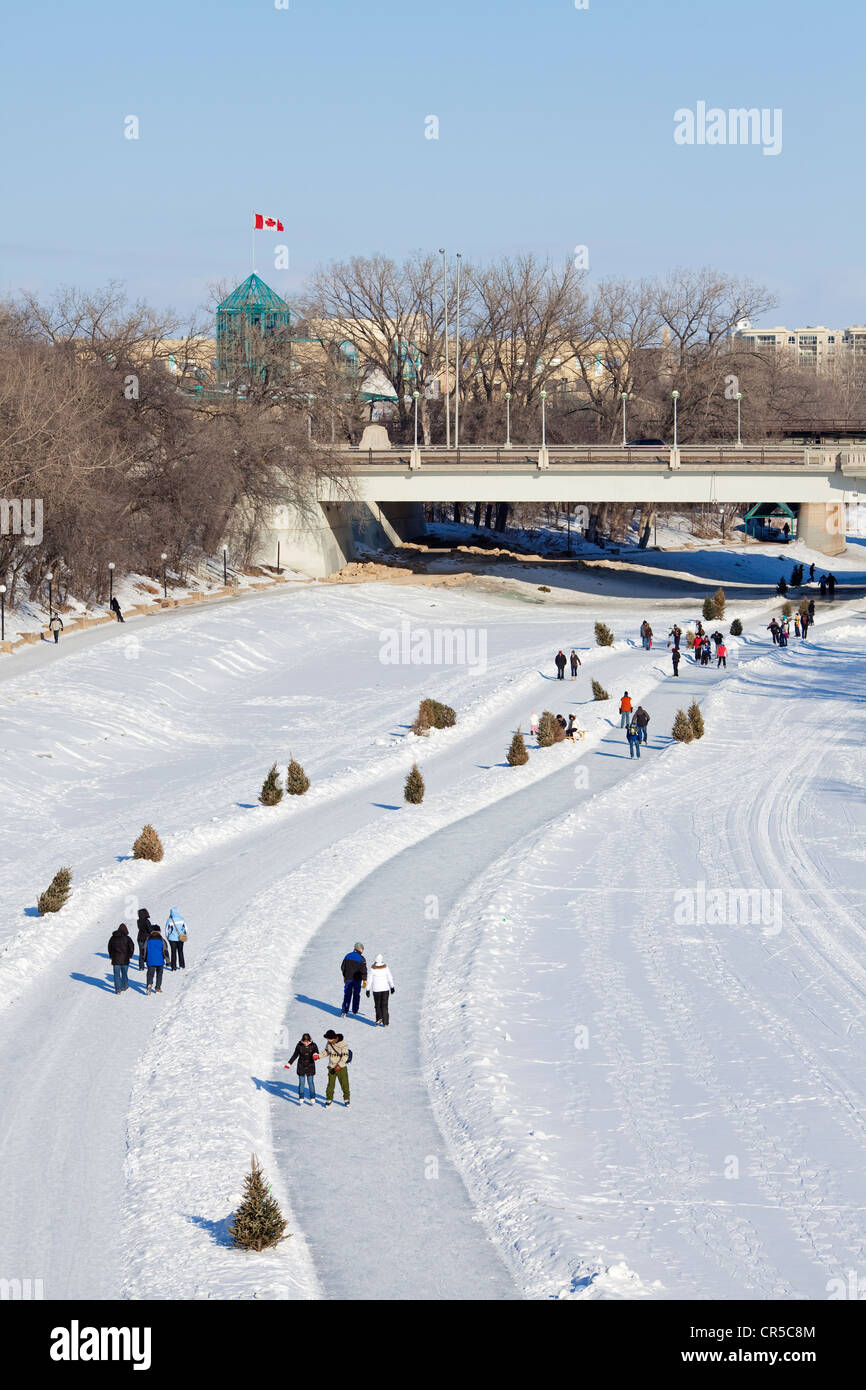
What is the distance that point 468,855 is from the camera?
27.5 metres

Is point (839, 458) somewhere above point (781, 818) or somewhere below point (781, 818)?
above

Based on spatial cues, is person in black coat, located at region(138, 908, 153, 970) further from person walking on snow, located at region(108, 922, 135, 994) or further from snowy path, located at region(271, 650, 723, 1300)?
snowy path, located at region(271, 650, 723, 1300)

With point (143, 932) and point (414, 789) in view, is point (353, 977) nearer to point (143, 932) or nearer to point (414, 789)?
point (143, 932)

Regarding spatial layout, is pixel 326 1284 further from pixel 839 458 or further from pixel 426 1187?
pixel 839 458

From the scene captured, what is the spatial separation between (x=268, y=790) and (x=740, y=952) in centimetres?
1229

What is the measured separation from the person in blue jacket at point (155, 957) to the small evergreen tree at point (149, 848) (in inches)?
258

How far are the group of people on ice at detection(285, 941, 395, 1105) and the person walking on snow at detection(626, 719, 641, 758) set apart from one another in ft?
57.4

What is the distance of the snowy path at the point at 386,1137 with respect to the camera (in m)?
12.9

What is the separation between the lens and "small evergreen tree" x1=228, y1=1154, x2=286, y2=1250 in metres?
13.0

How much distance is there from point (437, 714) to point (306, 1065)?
24.2m

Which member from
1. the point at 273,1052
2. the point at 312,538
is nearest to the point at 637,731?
the point at 273,1052

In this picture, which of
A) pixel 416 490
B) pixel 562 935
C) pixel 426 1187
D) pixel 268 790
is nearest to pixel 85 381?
pixel 416 490

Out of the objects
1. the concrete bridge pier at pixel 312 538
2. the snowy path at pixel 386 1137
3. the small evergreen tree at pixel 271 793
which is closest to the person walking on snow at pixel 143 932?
the snowy path at pixel 386 1137

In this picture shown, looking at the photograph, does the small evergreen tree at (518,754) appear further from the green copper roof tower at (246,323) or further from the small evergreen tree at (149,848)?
the green copper roof tower at (246,323)
